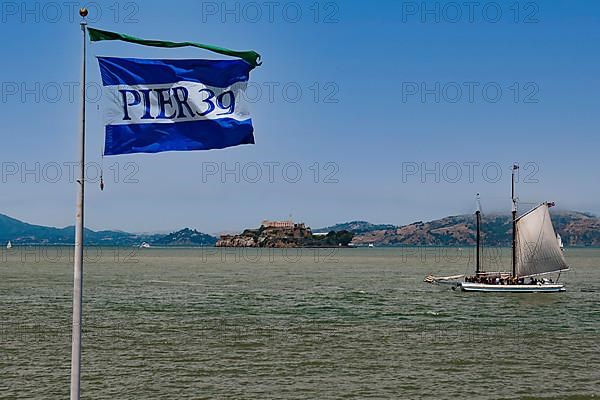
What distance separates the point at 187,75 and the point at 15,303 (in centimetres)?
4968

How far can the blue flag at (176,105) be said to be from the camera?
13609 millimetres

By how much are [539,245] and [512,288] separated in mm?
5819

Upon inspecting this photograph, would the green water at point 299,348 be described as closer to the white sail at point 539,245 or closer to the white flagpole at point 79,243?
the white flagpole at point 79,243

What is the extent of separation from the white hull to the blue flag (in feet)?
231

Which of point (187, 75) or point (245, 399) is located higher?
point (187, 75)

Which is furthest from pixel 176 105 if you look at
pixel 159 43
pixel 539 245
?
pixel 539 245

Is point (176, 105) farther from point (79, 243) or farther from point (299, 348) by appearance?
point (299, 348)

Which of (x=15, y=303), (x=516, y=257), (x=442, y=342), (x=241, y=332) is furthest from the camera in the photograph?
(x=516, y=257)

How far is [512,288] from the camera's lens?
265 ft

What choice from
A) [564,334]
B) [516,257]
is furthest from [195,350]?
[516,257]

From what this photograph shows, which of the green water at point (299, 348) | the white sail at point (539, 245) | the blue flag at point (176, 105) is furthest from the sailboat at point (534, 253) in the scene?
the blue flag at point (176, 105)

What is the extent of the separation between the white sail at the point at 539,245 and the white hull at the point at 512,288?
10.1ft

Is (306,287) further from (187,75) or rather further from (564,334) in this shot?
(187,75)

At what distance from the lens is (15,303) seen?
58.7 metres
